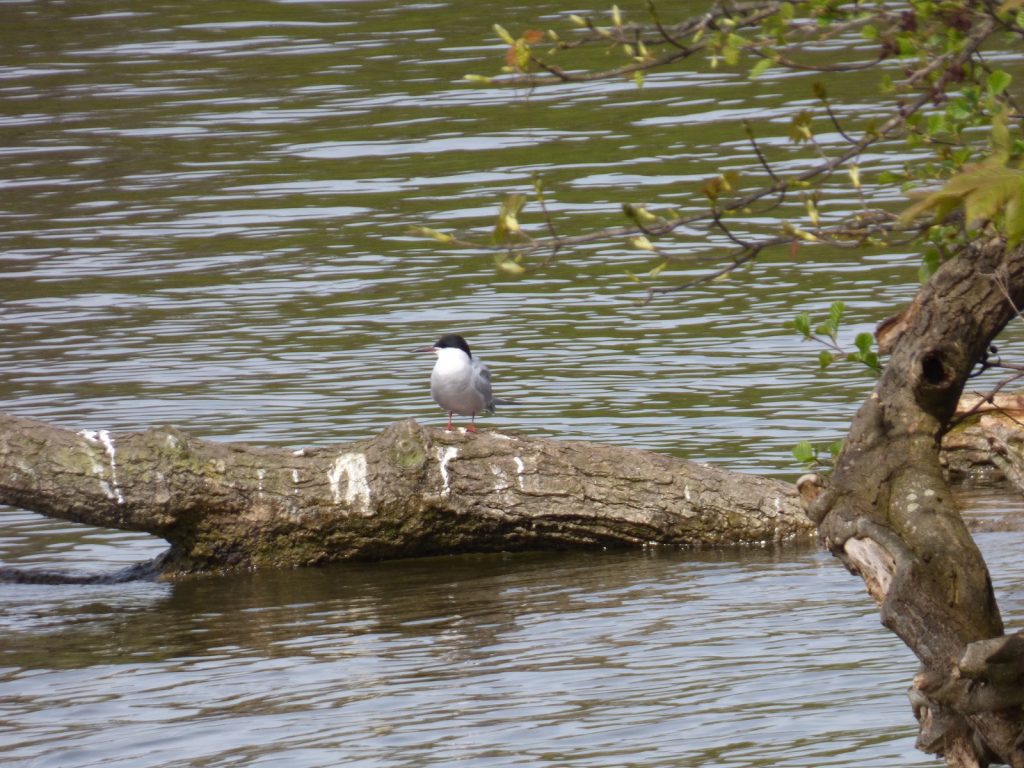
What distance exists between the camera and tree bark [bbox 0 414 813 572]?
10.5m

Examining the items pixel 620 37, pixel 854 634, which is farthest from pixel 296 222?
pixel 620 37

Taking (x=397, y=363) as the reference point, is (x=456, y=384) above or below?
above

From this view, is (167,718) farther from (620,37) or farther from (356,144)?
(356,144)

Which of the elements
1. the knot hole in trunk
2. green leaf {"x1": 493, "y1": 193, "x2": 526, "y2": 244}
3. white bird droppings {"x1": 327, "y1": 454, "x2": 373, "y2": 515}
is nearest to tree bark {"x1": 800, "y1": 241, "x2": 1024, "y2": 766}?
the knot hole in trunk

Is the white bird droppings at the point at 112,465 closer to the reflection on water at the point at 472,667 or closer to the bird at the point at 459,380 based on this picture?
the reflection on water at the point at 472,667

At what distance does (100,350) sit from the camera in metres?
17.1

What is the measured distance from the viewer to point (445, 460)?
1060cm

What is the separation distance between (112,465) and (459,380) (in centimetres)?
281

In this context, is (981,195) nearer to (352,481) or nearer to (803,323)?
(803,323)

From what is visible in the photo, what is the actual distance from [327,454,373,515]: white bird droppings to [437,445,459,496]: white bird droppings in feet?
1.38

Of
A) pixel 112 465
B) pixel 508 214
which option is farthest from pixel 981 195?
pixel 112 465

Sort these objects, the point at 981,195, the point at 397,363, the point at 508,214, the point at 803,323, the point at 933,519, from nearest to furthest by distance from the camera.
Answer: the point at 981,195 < the point at 508,214 < the point at 803,323 < the point at 933,519 < the point at 397,363

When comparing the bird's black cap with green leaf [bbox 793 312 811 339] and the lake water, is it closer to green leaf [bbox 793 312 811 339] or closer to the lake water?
the lake water

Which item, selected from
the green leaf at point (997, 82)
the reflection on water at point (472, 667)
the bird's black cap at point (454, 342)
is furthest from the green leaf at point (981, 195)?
the bird's black cap at point (454, 342)
